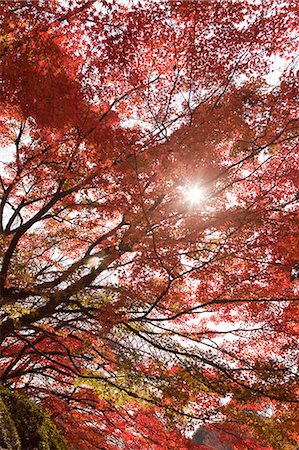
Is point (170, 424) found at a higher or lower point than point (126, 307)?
lower

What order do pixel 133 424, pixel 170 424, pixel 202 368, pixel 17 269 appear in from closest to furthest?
pixel 202 368 → pixel 17 269 → pixel 170 424 → pixel 133 424

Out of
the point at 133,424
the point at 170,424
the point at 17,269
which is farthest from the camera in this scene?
the point at 133,424

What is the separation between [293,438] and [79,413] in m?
6.33

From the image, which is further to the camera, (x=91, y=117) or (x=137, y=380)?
(x=91, y=117)

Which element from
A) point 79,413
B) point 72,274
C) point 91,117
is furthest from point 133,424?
point 91,117

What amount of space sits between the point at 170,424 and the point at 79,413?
4.43m

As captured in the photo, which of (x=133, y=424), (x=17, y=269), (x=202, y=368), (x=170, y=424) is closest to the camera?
(x=202, y=368)

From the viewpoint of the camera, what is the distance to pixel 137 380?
5.67 m

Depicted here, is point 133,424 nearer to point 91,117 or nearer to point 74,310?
point 74,310

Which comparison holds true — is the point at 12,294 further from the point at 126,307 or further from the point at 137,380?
the point at 137,380

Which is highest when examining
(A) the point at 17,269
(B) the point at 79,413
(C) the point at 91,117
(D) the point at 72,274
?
(C) the point at 91,117

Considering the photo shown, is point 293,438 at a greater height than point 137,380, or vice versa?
point 293,438

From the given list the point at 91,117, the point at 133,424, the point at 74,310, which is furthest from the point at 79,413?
the point at 91,117

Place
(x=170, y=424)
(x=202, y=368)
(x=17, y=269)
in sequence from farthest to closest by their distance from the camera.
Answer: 1. (x=170, y=424)
2. (x=17, y=269)
3. (x=202, y=368)
